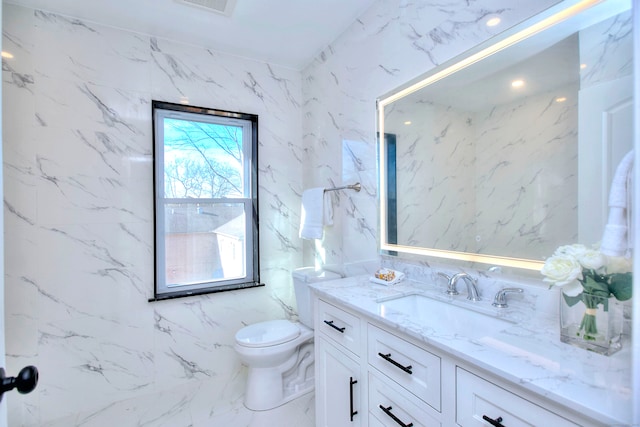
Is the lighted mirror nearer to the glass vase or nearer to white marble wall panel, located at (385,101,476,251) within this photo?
white marble wall panel, located at (385,101,476,251)

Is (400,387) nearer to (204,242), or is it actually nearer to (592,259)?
(592,259)

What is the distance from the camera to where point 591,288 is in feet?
2.70

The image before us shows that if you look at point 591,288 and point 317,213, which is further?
point 317,213

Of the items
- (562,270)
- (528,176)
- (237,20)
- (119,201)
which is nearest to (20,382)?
(562,270)

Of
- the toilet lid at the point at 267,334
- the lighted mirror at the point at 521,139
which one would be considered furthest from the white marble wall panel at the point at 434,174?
the toilet lid at the point at 267,334

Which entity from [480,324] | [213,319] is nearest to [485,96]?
[480,324]

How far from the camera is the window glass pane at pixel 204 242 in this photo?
228 centimetres

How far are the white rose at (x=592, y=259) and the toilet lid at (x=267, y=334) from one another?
5.26ft

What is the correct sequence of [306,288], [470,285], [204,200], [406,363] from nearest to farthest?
[406,363] < [470,285] < [306,288] < [204,200]

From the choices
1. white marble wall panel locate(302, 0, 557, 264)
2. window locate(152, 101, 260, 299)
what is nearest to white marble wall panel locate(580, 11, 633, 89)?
white marble wall panel locate(302, 0, 557, 264)

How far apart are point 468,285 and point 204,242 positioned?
186cm

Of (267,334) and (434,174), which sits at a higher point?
(434,174)

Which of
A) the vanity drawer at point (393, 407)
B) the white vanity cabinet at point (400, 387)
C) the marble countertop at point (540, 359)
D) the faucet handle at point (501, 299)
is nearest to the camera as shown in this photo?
the marble countertop at point (540, 359)

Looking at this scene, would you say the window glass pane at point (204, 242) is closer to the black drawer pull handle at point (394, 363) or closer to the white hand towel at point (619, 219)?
the black drawer pull handle at point (394, 363)
